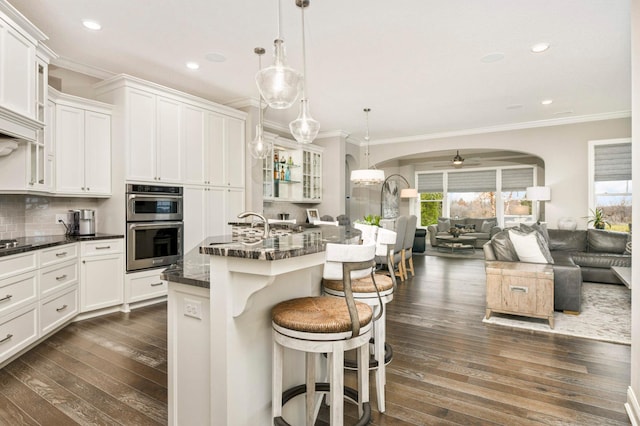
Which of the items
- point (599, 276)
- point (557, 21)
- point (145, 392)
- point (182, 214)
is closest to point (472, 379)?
point (145, 392)

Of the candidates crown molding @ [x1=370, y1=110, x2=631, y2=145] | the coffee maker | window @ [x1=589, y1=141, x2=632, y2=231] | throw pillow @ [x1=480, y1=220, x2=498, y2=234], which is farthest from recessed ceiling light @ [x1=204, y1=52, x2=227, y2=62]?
throw pillow @ [x1=480, y1=220, x2=498, y2=234]

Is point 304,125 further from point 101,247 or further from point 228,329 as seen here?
point 101,247

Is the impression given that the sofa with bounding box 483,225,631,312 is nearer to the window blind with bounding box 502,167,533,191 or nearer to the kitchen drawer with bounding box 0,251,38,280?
the window blind with bounding box 502,167,533,191

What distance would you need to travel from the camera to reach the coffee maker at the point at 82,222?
369cm

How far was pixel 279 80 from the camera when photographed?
7.51 ft

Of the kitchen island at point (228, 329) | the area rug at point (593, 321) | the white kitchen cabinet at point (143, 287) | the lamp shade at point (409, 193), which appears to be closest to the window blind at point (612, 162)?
the area rug at point (593, 321)

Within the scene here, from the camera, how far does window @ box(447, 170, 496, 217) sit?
10.3 m

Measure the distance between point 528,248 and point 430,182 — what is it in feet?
24.9

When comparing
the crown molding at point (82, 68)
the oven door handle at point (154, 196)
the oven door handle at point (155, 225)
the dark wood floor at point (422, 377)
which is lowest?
the dark wood floor at point (422, 377)

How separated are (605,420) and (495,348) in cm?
99

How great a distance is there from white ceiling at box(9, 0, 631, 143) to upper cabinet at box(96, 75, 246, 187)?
0.28m

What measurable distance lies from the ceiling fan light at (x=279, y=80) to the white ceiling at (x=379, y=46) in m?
0.78

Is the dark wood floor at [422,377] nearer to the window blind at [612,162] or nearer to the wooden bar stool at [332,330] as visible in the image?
the wooden bar stool at [332,330]

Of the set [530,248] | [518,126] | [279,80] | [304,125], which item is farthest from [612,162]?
[279,80]
